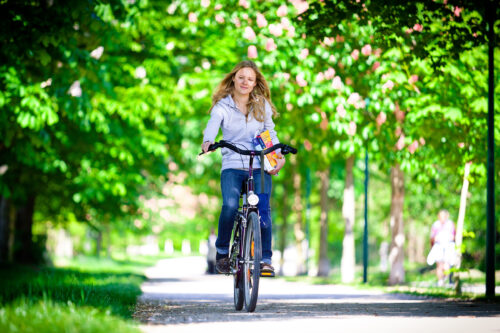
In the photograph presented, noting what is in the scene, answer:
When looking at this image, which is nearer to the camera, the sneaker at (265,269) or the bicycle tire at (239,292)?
the sneaker at (265,269)

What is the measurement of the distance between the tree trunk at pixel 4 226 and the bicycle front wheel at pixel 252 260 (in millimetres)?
16479

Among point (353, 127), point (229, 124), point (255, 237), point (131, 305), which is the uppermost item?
point (353, 127)

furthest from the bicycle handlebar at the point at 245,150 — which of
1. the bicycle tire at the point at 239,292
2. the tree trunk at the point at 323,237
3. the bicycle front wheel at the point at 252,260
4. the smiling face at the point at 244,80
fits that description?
the tree trunk at the point at 323,237

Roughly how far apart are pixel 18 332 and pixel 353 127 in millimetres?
11002

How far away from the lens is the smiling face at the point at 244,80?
7.90 metres

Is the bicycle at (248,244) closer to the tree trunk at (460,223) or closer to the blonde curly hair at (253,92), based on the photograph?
the blonde curly hair at (253,92)

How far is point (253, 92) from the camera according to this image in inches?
316

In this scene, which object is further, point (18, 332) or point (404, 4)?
point (404, 4)

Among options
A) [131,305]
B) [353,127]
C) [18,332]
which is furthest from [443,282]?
[18,332]

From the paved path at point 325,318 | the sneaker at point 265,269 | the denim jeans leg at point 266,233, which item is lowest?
the paved path at point 325,318

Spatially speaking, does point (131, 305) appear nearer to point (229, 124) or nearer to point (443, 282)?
point (229, 124)

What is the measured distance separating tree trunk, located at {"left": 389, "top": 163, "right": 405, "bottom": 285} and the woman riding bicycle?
389 inches

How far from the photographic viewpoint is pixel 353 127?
1538 cm

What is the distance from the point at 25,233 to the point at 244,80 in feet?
61.6
